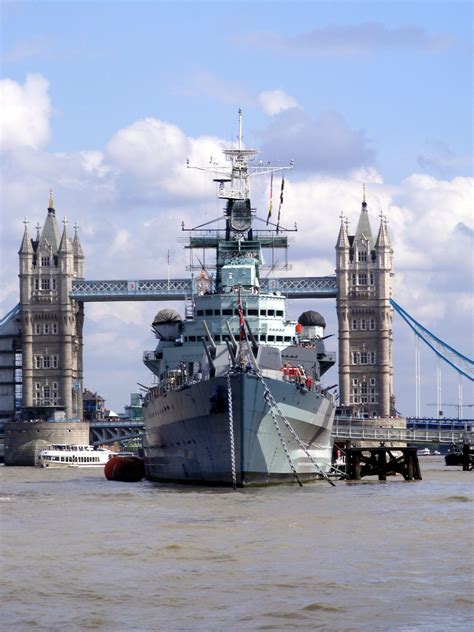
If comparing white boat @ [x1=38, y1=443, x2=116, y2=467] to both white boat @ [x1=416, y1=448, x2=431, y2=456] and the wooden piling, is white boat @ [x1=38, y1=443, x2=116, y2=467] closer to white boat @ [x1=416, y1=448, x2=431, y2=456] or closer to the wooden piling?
the wooden piling

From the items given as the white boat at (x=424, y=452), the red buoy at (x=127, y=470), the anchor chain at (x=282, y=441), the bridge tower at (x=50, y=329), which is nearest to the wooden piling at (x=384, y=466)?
the anchor chain at (x=282, y=441)

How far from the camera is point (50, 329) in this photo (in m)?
184

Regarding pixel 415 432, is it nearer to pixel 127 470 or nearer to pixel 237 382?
pixel 127 470

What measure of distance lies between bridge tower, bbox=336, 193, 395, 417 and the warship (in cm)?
9218

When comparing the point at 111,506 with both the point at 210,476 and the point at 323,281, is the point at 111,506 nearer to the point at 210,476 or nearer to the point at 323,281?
the point at 210,476

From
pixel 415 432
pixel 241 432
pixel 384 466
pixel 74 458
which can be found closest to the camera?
pixel 241 432

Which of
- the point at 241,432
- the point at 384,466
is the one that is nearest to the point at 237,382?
the point at 241,432

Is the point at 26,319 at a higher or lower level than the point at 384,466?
higher

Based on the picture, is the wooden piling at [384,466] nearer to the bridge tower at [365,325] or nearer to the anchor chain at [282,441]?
the anchor chain at [282,441]

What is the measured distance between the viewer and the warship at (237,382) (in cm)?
6153

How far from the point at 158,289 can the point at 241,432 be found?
392ft

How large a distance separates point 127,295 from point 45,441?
2660cm

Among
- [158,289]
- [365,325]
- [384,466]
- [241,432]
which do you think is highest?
[158,289]

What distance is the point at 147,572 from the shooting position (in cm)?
3431
